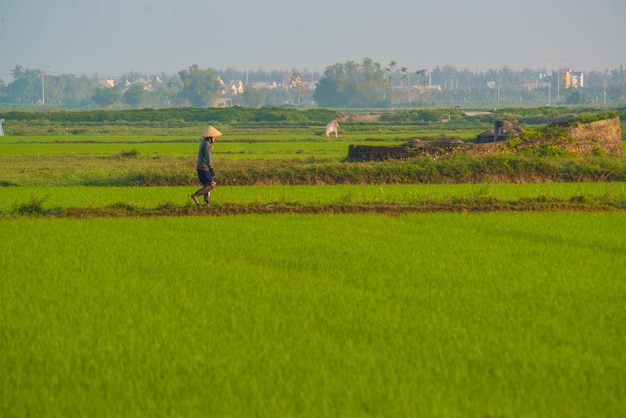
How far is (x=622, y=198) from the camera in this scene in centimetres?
1356

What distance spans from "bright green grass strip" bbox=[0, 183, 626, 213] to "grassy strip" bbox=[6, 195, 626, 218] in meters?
0.22

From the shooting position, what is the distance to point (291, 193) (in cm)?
1505

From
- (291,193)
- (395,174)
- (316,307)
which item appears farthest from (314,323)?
(395,174)

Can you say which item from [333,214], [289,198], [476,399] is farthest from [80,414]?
[289,198]

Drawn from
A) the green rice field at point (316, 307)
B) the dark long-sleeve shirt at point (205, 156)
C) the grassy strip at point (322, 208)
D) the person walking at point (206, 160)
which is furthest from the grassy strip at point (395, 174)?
the dark long-sleeve shirt at point (205, 156)

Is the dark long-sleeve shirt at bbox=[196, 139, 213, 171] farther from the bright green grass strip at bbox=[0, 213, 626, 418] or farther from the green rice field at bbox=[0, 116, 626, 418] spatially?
the bright green grass strip at bbox=[0, 213, 626, 418]

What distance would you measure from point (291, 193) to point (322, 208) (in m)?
2.33

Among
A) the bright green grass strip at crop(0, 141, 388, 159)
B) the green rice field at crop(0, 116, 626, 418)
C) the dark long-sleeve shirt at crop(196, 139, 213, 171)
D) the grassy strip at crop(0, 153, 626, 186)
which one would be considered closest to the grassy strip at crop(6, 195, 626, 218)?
the green rice field at crop(0, 116, 626, 418)

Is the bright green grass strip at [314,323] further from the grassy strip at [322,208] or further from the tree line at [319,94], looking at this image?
the tree line at [319,94]

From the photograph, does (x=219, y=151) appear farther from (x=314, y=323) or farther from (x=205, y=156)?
(x=314, y=323)

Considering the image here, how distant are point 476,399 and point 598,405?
0.64 meters

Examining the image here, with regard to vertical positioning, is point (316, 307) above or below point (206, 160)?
below

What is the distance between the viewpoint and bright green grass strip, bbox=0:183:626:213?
1362 centimetres

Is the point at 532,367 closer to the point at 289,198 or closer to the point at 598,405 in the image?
the point at 598,405
